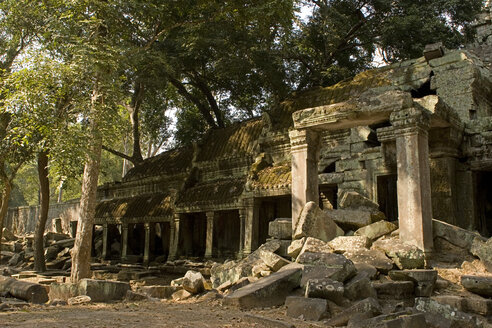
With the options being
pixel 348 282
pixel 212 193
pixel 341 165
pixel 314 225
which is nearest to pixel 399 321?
pixel 348 282

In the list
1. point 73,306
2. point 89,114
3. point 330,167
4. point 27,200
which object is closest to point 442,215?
point 330,167

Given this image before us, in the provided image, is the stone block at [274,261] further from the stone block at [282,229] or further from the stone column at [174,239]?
the stone column at [174,239]

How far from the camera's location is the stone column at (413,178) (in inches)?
287

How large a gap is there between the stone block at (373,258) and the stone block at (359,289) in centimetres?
75

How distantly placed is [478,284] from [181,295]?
4717 mm

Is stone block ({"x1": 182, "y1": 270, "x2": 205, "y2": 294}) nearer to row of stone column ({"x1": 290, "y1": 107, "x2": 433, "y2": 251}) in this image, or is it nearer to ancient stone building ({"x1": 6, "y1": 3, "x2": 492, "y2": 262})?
ancient stone building ({"x1": 6, "y1": 3, "x2": 492, "y2": 262})

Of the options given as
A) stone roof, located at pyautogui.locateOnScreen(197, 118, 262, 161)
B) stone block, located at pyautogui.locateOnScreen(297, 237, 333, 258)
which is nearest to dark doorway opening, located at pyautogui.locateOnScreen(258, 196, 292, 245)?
stone roof, located at pyautogui.locateOnScreen(197, 118, 262, 161)

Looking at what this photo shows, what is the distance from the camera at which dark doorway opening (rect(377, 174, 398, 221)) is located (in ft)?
36.1

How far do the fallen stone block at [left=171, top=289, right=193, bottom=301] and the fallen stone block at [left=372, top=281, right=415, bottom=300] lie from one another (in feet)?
10.8

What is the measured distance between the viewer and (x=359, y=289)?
596cm

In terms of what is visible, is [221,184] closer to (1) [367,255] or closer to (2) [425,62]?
(2) [425,62]

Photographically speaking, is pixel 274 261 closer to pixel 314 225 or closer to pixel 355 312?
pixel 314 225

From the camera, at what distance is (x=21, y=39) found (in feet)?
42.8

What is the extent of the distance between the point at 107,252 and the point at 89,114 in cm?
1094
